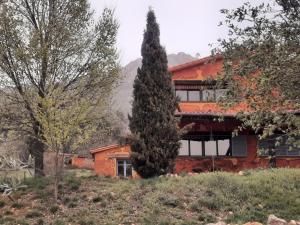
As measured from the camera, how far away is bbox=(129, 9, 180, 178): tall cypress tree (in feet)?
65.9

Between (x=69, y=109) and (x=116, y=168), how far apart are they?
17.8 metres

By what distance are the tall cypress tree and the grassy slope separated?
8.30 feet

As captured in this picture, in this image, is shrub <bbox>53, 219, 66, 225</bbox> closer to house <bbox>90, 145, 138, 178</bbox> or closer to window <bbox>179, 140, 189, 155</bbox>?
window <bbox>179, 140, 189, 155</bbox>

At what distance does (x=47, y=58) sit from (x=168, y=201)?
782cm

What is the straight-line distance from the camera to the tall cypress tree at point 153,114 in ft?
65.9

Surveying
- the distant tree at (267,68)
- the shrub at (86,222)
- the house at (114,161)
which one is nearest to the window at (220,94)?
the distant tree at (267,68)

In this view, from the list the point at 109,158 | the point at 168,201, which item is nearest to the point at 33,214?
the point at 168,201

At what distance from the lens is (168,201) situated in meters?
14.9

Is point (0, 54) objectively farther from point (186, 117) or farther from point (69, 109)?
point (186, 117)

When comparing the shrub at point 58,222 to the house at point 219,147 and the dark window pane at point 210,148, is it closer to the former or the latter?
the house at point 219,147

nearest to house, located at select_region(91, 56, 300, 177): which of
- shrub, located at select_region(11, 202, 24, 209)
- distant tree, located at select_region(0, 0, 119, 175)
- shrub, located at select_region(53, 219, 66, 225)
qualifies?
distant tree, located at select_region(0, 0, 119, 175)

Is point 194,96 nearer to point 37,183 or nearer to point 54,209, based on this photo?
point 37,183

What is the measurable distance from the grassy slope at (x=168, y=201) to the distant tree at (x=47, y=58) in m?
3.31

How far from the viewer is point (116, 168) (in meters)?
33.7
